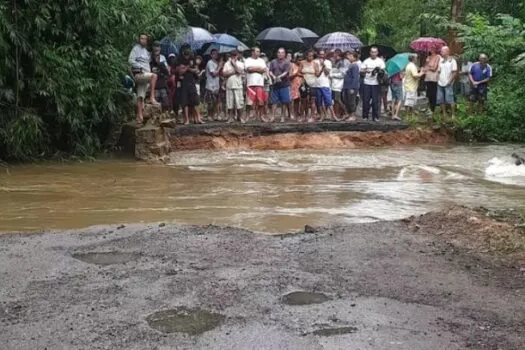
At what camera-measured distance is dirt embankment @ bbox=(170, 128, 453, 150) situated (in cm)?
1698

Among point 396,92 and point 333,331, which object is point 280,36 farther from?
point 333,331

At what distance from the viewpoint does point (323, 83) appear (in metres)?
17.7

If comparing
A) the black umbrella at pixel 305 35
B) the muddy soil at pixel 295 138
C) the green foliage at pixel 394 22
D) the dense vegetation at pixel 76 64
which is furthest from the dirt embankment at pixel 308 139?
the green foliage at pixel 394 22

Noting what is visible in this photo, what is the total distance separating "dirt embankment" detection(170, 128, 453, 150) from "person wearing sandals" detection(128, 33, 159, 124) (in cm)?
131

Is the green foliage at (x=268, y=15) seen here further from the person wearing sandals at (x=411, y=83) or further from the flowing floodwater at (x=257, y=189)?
the flowing floodwater at (x=257, y=189)

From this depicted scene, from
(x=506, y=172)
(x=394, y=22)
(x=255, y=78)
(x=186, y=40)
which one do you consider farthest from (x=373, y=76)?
(x=394, y=22)

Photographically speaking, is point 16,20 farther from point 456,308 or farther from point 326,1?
point 326,1

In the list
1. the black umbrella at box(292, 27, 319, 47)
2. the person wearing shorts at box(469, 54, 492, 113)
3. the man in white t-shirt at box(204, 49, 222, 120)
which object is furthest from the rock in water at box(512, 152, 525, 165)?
the black umbrella at box(292, 27, 319, 47)

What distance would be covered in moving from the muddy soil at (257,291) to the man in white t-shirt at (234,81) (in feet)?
32.4

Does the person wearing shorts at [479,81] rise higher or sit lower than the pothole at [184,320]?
higher

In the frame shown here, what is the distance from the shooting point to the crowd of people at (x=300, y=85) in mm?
16891

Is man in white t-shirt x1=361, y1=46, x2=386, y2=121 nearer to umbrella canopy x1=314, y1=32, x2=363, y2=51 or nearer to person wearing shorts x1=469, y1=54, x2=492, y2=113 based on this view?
person wearing shorts x1=469, y1=54, x2=492, y2=113

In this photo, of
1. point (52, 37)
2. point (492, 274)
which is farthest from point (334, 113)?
point (492, 274)

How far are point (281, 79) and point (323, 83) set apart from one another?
3.24 feet
